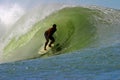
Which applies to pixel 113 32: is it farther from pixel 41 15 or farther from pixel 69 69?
pixel 69 69

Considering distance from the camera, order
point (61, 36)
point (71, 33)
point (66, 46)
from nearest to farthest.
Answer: point (66, 46)
point (61, 36)
point (71, 33)

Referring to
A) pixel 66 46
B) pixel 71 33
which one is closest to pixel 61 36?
pixel 71 33

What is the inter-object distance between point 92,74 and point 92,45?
991 centimetres

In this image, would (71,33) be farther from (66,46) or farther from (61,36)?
(66,46)

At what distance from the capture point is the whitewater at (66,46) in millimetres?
19031

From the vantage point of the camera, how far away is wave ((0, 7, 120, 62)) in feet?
94.2

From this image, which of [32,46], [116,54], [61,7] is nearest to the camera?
[116,54]

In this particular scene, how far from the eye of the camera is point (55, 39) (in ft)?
96.3

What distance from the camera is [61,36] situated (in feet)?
98.5

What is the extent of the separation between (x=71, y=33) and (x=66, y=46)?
7.73 feet

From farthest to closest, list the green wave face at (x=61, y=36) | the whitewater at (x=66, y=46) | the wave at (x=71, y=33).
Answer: the green wave face at (x=61, y=36), the wave at (x=71, y=33), the whitewater at (x=66, y=46)

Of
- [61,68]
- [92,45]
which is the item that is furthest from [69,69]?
[92,45]

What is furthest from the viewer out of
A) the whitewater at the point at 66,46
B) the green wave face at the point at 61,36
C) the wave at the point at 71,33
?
the green wave face at the point at 61,36

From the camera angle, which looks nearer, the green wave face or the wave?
the wave
